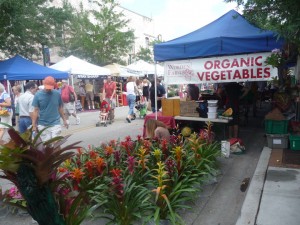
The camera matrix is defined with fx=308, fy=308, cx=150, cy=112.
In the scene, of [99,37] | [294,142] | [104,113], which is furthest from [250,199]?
[99,37]

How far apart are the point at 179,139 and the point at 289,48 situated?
3485 millimetres

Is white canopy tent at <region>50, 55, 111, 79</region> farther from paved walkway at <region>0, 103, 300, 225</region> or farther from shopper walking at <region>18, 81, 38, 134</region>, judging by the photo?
paved walkway at <region>0, 103, 300, 225</region>

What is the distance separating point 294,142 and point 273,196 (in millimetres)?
2820

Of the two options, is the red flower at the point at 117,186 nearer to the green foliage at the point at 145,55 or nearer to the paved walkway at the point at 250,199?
the paved walkway at the point at 250,199

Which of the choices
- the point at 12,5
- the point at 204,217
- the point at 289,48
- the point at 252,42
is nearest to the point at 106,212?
the point at 204,217

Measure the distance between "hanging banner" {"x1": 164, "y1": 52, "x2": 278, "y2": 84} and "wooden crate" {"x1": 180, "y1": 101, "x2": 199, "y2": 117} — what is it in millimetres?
558

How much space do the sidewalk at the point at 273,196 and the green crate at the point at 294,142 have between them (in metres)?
1.04

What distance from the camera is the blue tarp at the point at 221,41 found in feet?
22.0

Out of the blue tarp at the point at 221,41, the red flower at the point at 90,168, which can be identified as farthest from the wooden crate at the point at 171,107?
the red flower at the point at 90,168

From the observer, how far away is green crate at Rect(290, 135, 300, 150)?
6648mm

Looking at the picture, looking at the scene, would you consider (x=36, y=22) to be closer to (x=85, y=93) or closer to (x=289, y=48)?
(x=85, y=93)

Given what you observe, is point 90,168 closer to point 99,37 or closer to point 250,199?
point 250,199

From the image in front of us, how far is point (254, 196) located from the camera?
4.38m

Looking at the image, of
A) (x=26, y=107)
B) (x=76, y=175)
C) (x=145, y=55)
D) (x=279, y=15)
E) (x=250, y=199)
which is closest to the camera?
(x=76, y=175)
